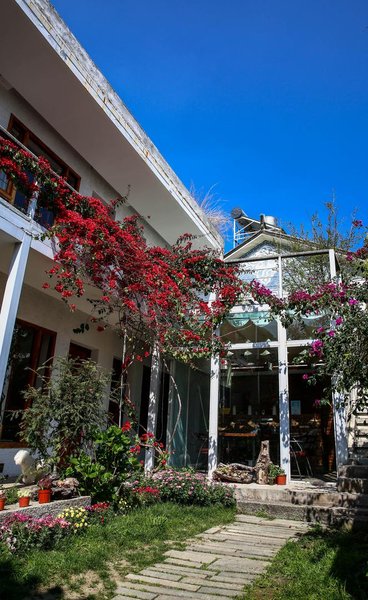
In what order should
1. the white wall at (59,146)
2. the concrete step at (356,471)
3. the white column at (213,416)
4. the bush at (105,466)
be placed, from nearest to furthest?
the bush at (105,466) → the concrete step at (356,471) → the white wall at (59,146) → the white column at (213,416)

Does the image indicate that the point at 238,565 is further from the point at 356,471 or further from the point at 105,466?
the point at 356,471

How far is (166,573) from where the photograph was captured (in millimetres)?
3758

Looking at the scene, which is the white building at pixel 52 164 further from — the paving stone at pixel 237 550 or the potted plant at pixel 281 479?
the paving stone at pixel 237 550

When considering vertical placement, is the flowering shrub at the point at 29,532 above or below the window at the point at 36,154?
below

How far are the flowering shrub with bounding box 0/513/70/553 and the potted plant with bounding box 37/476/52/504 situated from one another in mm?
291

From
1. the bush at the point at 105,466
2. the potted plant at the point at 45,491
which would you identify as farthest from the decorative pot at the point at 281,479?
the potted plant at the point at 45,491

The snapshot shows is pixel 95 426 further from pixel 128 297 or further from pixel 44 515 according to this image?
pixel 128 297

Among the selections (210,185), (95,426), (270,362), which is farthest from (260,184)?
(95,426)

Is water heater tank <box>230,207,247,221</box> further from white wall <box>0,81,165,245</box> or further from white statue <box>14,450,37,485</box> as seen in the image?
white statue <box>14,450,37,485</box>

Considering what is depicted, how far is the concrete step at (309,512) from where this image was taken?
580 cm

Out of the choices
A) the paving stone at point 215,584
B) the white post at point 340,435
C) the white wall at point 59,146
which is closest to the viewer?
the paving stone at point 215,584

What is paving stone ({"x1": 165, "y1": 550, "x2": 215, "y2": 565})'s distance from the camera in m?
4.19

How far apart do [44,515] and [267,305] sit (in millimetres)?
6099

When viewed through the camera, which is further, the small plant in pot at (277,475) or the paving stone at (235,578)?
the small plant in pot at (277,475)
